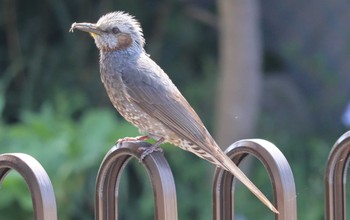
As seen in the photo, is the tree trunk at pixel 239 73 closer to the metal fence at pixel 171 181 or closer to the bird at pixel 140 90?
the bird at pixel 140 90

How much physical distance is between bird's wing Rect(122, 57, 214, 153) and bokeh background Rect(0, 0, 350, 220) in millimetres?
2402

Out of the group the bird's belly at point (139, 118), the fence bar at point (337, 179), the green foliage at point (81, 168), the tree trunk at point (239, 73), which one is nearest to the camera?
the fence bar at point (337, 179)

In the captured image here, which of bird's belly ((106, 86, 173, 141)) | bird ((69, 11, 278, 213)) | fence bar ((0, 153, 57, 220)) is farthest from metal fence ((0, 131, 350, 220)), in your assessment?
bird's belly ((106, 86, 173, 141))

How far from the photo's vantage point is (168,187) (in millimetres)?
2736

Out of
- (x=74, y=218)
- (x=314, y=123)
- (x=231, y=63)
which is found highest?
(x=231, y=63)

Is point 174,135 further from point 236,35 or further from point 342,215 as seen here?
point 236,35

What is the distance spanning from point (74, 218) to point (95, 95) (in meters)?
1.35

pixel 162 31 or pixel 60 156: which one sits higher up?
pixel 162 31

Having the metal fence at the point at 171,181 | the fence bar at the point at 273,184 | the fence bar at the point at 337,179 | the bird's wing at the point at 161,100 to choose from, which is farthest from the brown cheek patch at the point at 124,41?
the fence bar at the point at 337,179

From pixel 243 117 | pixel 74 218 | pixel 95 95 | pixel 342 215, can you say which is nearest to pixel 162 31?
pixel 95 95

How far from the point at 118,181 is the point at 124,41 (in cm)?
145

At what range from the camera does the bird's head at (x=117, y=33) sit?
4105mm

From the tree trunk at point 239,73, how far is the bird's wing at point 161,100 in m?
3.01

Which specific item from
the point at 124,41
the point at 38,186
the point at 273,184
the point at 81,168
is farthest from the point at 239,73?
the point at 38,186
